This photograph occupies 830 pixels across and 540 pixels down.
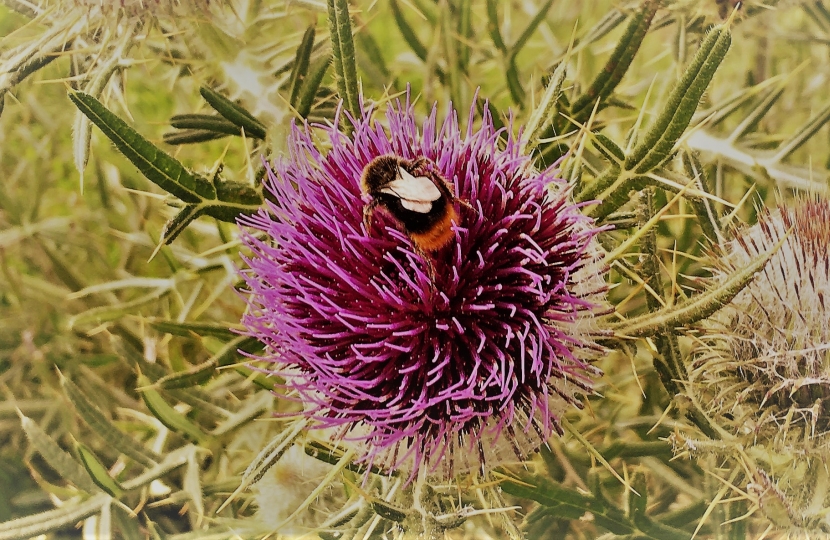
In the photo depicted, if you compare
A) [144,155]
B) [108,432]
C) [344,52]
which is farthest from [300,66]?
[108,432]

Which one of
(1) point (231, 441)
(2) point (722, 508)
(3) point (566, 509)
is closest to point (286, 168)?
(1) point (231, 441)

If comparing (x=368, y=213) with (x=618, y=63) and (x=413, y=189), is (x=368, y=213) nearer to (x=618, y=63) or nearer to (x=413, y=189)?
(x=413, y=189)

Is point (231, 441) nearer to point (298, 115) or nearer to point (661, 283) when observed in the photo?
point (298, 115)

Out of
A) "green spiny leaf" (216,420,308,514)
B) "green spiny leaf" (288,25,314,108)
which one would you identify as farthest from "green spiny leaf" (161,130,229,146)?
"green spiny leaf" (216,420,308,514)

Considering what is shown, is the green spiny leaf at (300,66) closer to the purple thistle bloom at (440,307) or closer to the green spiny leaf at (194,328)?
the purple thistle bloom at (440,307)

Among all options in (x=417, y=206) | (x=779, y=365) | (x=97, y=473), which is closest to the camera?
Result: (x=417, y=206)

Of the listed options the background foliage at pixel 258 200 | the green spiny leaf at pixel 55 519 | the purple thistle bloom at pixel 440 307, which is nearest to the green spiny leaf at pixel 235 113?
the background foliage at pixel 258 200

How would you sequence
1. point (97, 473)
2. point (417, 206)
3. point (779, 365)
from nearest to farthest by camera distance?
point (417, 206), point (779, 365), point (97, 473)
